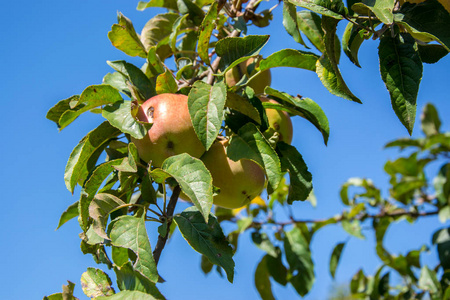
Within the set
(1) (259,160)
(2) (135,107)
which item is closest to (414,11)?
(1) (259,160)

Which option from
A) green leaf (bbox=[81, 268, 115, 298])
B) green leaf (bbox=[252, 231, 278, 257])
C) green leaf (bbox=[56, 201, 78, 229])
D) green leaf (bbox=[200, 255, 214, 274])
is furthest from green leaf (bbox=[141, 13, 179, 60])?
green leaf (bbox=[252, 231, 278, 257])

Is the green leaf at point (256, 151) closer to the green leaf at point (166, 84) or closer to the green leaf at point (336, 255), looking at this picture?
the green leaf at point (166, 84)

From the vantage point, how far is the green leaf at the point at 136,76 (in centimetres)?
131

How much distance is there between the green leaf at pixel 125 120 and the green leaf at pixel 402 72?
0.53m

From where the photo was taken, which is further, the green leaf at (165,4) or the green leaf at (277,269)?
the green leaf at (277,269)

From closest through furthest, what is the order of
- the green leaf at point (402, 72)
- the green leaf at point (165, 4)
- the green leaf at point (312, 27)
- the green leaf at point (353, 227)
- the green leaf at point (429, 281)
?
the green leaf at point (402, 72), the green leaf at point (312, 27), the green leaf at point (165, 4), the green leaf at point (429, 281), the green leaf at point (353, 227)

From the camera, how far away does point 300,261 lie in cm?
225

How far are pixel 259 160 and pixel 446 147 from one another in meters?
2.36

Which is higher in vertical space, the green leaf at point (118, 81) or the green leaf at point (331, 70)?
the green leaf at point (118, 81)

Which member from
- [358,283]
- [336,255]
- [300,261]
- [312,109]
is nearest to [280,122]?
[312,109]

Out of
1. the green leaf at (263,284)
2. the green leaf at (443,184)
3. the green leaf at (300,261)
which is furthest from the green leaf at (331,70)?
the green leaf at (443,184)

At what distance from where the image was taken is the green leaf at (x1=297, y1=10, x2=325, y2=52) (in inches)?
56.5

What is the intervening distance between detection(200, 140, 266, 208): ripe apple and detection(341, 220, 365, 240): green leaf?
4.87 feet

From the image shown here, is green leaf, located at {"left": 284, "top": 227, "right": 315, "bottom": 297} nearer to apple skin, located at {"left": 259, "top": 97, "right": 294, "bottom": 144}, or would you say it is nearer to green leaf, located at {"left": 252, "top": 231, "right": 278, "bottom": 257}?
green leaf, located at {"left": 252, "top": 231, "right": 278, "bottom": 257}
